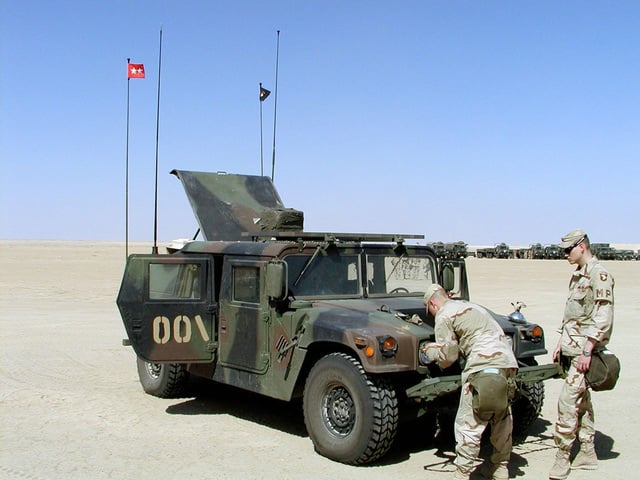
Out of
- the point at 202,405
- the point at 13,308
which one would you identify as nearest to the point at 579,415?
the point at 202,405

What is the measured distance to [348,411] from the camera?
20.0ft

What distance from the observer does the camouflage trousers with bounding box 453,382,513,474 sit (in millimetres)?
5391

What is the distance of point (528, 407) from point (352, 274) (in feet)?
6.21

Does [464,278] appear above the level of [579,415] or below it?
above

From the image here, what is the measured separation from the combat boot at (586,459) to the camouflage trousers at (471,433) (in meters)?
0.78

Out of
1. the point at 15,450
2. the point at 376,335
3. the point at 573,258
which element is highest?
the point at 573,258

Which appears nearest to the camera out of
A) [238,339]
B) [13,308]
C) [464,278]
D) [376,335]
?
[376,335]

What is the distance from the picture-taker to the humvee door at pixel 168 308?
739cm

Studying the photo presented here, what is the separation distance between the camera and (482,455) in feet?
20.9

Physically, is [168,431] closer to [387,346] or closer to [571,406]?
[387,346]

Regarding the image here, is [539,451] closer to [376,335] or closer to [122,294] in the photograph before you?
[376,335]

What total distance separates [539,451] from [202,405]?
3.41 meters

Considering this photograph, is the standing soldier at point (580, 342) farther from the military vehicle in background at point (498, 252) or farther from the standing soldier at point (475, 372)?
the military vehicle in background at point (498, 252)

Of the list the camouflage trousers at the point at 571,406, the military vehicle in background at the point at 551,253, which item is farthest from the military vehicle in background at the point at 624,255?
the camouflage trousers at the point at 571,406
